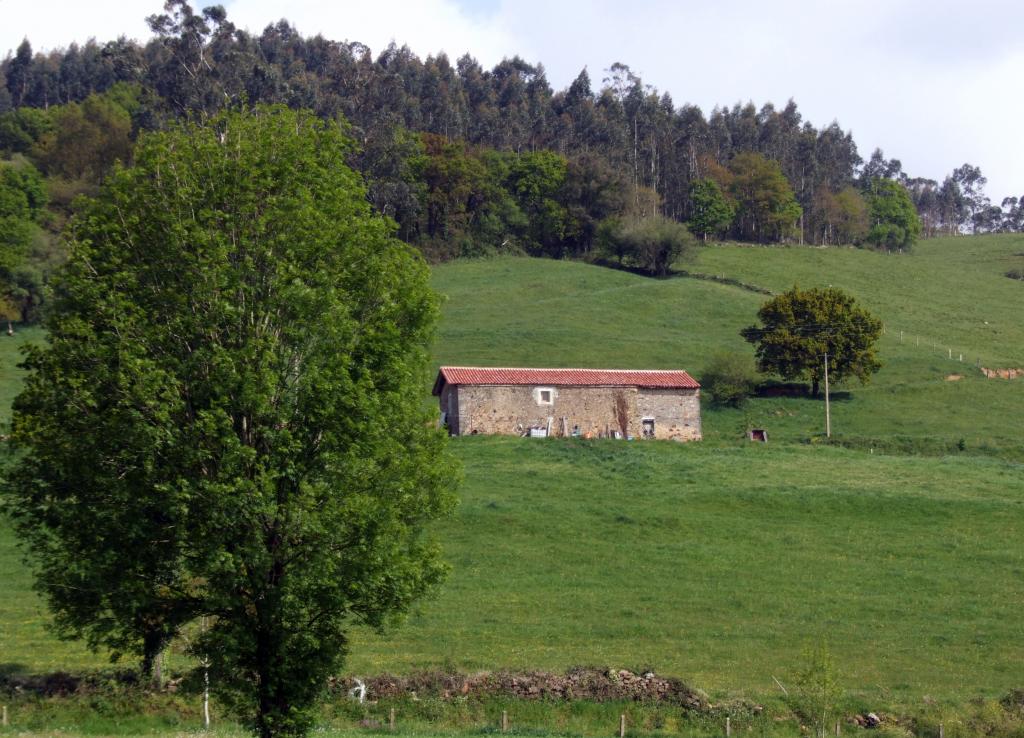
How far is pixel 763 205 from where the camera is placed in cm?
15388

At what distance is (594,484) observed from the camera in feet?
169

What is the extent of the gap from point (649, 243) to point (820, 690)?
9683 cm

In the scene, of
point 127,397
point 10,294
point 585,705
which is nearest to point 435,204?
point 10,294

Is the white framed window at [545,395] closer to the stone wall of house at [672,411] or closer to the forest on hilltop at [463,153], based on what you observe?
the stone wall of house at [672,411]

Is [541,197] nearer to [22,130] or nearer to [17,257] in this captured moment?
[17,257]

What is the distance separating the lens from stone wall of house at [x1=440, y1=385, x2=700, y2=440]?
64.4 metres

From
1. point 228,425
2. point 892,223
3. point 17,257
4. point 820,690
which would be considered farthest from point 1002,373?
point 892,223

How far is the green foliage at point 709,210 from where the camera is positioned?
14450cm

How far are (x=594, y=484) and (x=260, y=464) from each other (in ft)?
117

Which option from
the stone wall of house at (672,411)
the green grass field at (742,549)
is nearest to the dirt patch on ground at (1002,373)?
the green grass field at (742,549)

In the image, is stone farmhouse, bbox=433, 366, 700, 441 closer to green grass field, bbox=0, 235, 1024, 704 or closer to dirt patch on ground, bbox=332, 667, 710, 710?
green grass field, bbox=0, 235, 1024, 704

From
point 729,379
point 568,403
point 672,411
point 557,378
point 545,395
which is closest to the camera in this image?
point 545,395

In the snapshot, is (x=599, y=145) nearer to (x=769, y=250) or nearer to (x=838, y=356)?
(x=769, y=250)

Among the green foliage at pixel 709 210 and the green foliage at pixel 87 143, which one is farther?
the green foliage at pixel 709 210
